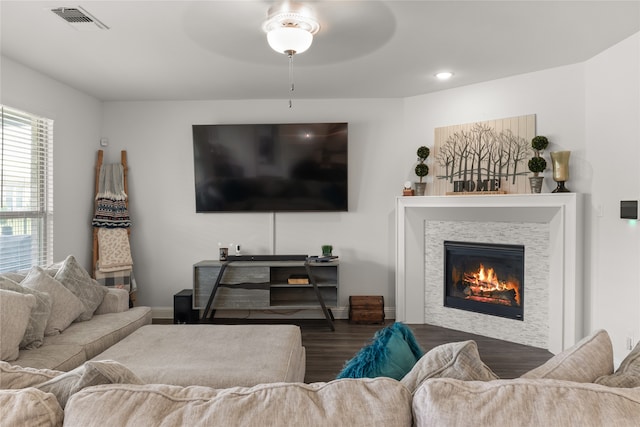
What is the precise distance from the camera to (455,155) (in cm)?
429

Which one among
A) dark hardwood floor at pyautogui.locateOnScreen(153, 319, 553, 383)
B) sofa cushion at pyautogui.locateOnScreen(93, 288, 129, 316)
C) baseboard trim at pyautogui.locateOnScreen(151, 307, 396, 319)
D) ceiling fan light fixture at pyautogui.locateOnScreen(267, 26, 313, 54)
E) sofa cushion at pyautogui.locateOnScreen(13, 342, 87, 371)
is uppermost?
ceiling fan light fixture at pyautogui.locateOnScreen(267, 26, 313, 54)

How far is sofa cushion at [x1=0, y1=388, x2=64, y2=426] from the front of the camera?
0.87 metres

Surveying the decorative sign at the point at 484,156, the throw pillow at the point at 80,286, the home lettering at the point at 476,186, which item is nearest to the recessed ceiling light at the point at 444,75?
the decorative sign at the point at 484,156

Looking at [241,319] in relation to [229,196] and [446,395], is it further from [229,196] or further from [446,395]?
[446,395]

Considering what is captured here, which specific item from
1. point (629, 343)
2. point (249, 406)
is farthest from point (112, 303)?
point (629, 343)

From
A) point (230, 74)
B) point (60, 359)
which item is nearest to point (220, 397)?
point (60, 359)

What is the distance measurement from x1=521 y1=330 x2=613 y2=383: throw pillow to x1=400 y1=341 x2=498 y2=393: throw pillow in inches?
5.0

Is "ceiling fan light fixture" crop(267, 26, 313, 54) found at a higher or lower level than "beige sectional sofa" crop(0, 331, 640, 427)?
higher

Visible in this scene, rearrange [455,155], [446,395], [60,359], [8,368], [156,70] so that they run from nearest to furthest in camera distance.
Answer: [446,395] → [8,368] → [60,359] → [156,70] → [455,155]

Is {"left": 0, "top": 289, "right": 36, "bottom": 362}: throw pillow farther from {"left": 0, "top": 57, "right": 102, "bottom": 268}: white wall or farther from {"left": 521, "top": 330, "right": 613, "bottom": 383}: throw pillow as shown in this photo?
{"left": 521, "top": 330, "right": 613, "bottom": 383}: throw pillow

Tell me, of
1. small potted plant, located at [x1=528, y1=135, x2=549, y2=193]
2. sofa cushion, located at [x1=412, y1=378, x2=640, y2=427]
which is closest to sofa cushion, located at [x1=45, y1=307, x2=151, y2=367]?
sofa cushion, located at [x1=412, y1=378, x2=640, y2=427]

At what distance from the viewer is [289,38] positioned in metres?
2.49

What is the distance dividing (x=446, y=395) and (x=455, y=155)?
370 centimetres

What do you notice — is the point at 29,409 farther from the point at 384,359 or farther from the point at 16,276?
the point at 16,276
